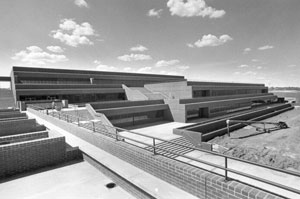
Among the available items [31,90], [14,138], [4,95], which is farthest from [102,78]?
[14,138]

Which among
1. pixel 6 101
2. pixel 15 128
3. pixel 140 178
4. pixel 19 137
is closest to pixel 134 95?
pixel 15 128

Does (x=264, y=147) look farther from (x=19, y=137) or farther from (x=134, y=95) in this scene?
(x=134, y=95)

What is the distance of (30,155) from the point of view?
20.9 ft

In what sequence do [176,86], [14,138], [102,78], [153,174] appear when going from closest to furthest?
[153,174] → [14,138] → [176,86] → [102,78]

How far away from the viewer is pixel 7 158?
5.93 m

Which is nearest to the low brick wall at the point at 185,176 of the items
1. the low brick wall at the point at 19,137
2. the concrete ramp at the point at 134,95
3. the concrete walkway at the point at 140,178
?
the concrete walkway at the point at 140,178

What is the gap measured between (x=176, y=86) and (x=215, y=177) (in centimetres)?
2946

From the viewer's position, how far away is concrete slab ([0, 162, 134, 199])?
4855mm

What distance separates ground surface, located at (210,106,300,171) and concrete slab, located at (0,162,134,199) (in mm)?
14916

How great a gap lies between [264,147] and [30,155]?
20.6m

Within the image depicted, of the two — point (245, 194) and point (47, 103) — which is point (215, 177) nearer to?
point (245, 194)

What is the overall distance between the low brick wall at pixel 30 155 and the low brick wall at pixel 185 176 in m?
2.06

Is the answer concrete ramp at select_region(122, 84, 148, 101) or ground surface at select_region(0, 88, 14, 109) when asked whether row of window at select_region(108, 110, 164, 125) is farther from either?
ground surface at select_region(0, 88, 14, 109)

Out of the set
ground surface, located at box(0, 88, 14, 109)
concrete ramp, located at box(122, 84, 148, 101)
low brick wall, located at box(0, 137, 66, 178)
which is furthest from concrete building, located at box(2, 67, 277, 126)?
low brick wall, located at box(0, 137, 66, 178)
